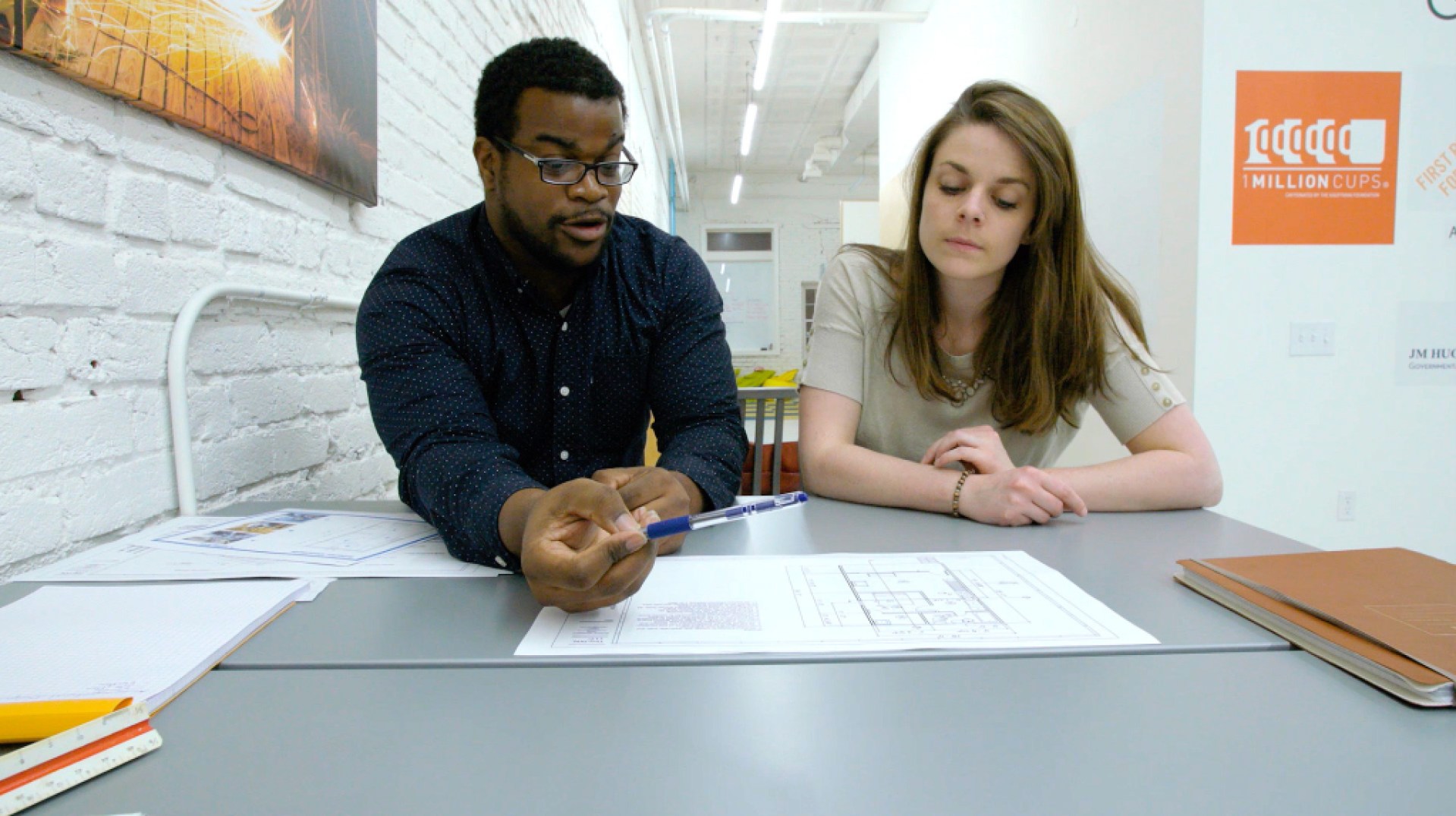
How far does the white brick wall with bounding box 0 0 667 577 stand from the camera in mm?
794

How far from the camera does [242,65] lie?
110 centimetres

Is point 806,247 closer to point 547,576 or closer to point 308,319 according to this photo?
point 308,319

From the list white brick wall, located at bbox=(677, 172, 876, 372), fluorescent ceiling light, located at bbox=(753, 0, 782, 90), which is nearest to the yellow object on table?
fluorescent ceiling light, located at bbox=(753, 0, 782, 90)

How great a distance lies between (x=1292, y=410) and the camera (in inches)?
97.5

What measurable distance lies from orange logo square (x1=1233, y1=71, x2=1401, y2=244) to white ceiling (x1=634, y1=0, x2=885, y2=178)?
364 cm

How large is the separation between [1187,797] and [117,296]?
116cm

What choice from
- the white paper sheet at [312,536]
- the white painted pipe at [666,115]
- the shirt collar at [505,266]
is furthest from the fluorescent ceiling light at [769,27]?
the white paper sheet at [312,536]

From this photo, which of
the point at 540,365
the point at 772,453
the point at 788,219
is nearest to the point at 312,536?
the point at 540,365

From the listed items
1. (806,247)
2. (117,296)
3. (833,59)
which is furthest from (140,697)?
(806,247)

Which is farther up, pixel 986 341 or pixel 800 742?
pixel 986 341

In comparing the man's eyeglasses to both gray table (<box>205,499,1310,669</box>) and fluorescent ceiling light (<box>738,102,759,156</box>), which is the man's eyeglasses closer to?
gray table (<box>205,499,1310,669</box>)

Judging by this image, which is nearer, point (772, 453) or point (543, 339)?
point (543, 339)

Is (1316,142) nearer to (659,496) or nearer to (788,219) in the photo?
(659,496)

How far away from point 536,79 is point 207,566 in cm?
74
